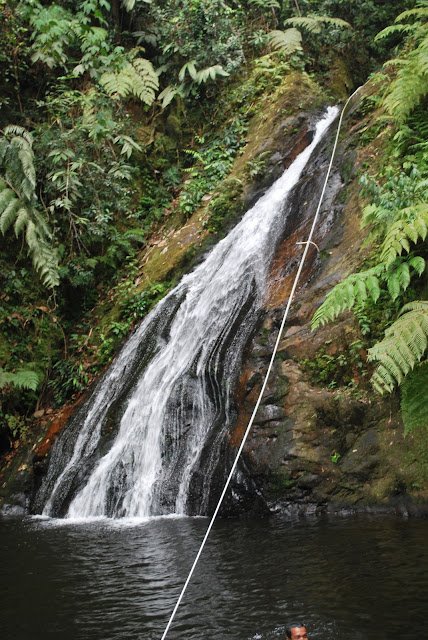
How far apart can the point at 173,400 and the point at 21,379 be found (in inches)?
119

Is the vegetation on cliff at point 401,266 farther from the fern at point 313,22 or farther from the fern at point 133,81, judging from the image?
the fern at point 133,81

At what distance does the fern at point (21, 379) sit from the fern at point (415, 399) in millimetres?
5739

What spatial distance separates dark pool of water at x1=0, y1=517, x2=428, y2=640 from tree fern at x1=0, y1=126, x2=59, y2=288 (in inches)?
210

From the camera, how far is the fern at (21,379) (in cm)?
900

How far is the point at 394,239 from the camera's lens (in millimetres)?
5039

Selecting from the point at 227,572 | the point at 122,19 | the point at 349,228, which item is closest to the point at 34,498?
the point at 227,572

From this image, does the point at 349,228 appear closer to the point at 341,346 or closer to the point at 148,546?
the point at 341,346

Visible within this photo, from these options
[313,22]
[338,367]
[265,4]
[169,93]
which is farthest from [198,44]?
[338,367]

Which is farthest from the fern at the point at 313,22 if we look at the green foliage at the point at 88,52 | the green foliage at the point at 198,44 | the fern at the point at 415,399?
the fern at the point at 415,399

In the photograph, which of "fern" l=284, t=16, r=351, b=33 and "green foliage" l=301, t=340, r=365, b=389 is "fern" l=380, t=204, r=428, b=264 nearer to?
"green foliage" l=301, t=340, r=365, b=389

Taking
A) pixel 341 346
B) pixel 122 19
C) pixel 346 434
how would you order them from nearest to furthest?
pixel 346 434 → pixel 341 346 → pixel 122 19

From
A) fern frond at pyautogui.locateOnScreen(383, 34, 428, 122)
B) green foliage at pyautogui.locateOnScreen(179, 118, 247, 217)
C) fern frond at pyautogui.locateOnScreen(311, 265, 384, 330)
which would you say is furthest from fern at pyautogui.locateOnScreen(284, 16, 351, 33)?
fern frond at pyautogui.locateOnScreen(311, 265, 384, 330)

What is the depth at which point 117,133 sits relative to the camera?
40.1 feet

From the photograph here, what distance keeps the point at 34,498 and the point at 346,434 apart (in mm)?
4639
